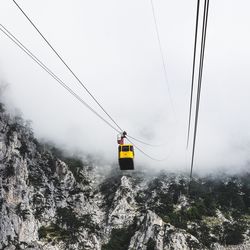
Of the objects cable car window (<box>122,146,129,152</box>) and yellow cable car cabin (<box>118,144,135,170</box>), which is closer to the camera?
yellow cable car cabin (<box>118,144,135,170</box>)

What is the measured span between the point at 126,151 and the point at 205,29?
82.9ft

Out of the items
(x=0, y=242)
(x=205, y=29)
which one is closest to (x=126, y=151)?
(x=205, y=29)

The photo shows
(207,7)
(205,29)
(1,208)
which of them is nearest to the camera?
(207,7)

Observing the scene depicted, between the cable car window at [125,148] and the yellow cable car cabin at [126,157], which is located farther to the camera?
the cable car window at [125,148]

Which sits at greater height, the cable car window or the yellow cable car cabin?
the cable car window

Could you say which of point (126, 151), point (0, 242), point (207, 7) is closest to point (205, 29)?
point (207, 7)

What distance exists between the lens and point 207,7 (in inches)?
535

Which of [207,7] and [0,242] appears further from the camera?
[0,242]

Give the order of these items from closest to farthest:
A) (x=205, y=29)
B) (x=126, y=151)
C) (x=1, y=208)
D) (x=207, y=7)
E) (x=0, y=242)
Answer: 1. (x=207, y=7)
2. (x=205, y=29)
3. (x=126, y=151)
4. (x=0, y=242)
5. (x=1, y=208)

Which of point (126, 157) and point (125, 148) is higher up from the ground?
point (125, 148)

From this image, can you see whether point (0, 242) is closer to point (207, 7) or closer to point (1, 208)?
point (1, 208)

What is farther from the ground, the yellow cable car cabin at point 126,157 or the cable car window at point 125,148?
the cable car window at point 125,148

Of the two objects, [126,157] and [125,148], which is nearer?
[126,157]

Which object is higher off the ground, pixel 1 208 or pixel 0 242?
pixel 1 208
